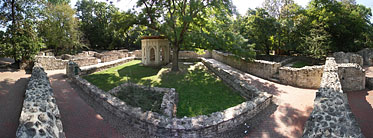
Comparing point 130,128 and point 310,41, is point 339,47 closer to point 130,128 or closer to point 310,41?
point 310,41

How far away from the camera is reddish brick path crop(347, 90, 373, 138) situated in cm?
629

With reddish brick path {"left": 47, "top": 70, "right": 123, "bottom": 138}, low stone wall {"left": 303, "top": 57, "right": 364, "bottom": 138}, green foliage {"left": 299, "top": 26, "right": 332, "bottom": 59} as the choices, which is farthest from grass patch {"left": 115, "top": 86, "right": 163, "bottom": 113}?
green foliage {"left": 299, "top": 26, "right": 332, "bottom": 59}

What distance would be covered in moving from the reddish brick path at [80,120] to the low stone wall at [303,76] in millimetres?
11409

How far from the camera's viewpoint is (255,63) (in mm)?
15617

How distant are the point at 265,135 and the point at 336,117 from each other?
2336 mm

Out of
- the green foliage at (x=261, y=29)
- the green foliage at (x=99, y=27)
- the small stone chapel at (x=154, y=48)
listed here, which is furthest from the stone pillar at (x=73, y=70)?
the green foliage at (x=99, y=27)

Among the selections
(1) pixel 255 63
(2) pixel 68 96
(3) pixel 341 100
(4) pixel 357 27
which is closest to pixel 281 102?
(3) pixel 341 100

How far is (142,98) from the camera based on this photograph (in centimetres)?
942

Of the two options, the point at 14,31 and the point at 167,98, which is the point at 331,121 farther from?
the point at 14,31

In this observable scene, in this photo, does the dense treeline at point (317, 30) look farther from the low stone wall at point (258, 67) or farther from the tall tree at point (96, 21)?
the tall tree at point (96, 21)

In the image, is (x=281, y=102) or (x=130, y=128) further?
(x=281, y=102)

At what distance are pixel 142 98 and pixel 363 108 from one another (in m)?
10.3

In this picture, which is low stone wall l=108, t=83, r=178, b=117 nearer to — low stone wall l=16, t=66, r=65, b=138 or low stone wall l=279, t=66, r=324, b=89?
low stone wall l=16, t=66, r=65, b=138

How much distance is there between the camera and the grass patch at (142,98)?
841 cm
